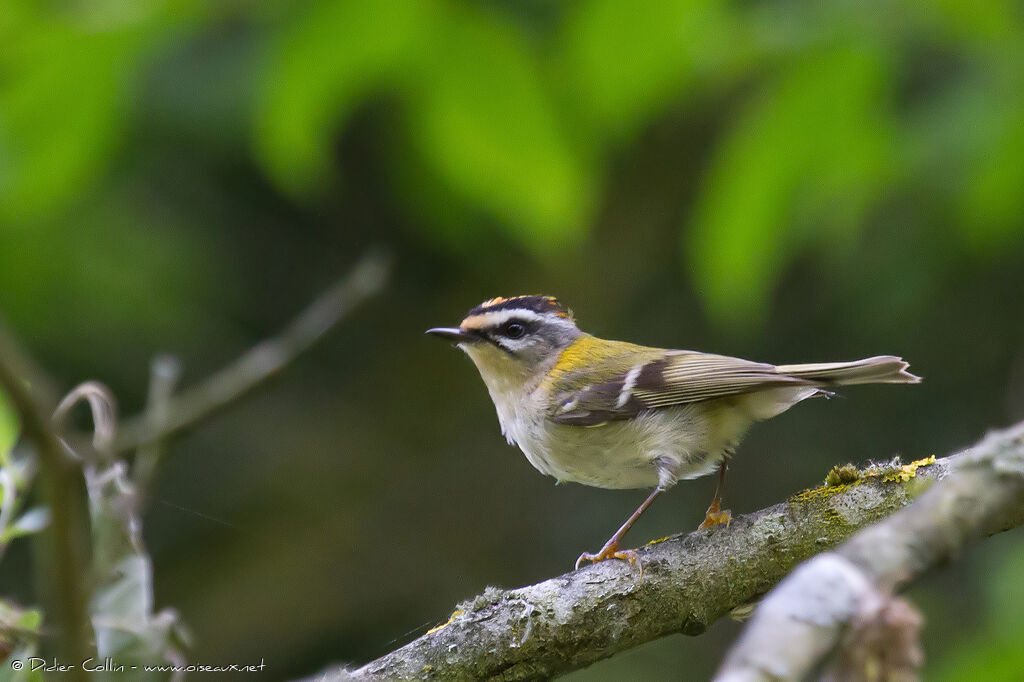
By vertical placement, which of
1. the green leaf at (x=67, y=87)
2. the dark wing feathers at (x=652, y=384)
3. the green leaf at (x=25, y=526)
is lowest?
the dark wing feathers at (x=652, y=384)

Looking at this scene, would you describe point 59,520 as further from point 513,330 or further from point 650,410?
point 513,330

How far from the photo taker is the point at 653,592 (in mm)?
2404

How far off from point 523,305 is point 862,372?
55.4 inches

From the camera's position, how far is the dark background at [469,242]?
3064 millimetres

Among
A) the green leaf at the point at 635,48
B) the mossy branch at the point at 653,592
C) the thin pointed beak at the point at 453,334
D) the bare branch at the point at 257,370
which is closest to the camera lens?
the bare branch at the point at 257,370

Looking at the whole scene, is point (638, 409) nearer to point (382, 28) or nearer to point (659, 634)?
point (659, 634)

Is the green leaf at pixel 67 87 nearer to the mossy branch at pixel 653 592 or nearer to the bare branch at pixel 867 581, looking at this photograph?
the mossy branch at pixel 653 592

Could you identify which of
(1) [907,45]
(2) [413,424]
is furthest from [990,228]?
(2) [413,424]

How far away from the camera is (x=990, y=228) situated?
361 cm

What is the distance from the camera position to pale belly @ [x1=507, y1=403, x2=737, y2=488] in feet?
10.3

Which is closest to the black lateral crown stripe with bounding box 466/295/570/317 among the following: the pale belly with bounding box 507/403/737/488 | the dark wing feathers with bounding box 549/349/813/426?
the dark wing feathers with bounding box 549/349/813/426

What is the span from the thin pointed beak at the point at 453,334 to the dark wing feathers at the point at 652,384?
1.29 feet

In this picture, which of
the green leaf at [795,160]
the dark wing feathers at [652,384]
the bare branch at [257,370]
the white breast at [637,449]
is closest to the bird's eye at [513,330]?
the dark wing feathers at [652,384]

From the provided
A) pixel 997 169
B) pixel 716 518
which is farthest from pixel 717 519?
pixel 997 169
